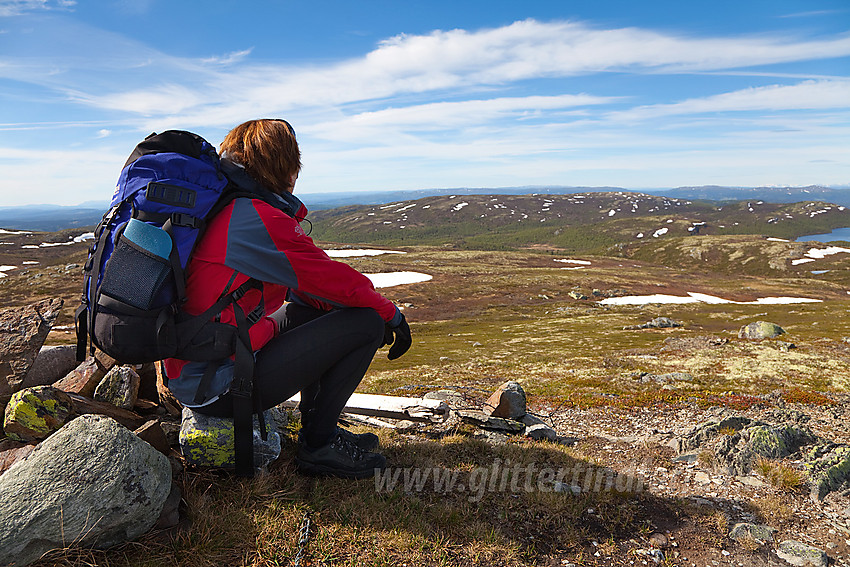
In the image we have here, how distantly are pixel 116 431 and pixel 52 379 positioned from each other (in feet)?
12.5

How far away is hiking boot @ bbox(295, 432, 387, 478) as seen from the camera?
576 centimetres

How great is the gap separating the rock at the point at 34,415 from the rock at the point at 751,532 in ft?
26.5

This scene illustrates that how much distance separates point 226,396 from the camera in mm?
4891

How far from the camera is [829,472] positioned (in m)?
7.19

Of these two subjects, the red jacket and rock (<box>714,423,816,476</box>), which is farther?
rock (<box>714,423,816,476</box>)

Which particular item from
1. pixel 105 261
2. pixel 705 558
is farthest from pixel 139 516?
pixel 705 558

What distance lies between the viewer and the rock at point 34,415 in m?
4.89

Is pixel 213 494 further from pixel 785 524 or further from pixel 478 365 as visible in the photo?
pixel 478 365

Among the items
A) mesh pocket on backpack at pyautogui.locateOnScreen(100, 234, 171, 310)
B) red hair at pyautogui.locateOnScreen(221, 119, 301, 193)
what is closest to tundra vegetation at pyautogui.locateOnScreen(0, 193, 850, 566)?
mesh pocket on backpack at pyautogui.locateOnScreen(100, 234, 171, 310)

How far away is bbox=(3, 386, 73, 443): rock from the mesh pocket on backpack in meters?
1.98

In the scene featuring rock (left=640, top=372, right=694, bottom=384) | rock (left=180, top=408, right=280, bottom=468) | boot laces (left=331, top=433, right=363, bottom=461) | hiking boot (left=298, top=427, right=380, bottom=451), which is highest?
rock (left=180, top=408, right=280, bottom=468)

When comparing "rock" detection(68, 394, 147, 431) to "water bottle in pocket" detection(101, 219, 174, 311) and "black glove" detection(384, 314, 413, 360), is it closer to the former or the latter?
"water bottle in pocket" detection(101, 219, 174, 311)

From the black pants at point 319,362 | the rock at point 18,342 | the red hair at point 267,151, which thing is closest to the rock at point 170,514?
the black pants at point 319,362

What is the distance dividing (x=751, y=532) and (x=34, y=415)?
337 inches
